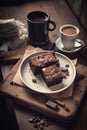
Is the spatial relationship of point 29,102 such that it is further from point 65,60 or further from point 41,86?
point 65,60

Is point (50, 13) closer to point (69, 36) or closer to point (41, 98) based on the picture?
point (69, 36)

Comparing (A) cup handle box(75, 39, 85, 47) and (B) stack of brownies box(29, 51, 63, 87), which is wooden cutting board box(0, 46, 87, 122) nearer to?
(B) stack of brownies box(29, 51, 63, 87)

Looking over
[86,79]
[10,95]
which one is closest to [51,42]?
[86,79]

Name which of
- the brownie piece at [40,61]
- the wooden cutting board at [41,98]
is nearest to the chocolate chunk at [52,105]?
the wooden cutting board at [41,98]

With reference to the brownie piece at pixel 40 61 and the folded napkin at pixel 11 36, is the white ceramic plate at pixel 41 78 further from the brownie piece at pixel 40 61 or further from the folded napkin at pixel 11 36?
the folded napkin at pixel 11 36

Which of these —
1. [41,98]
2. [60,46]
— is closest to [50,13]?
[60,46]

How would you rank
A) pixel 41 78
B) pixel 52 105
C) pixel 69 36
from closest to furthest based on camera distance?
pixel 52 105, pixel 41 78, pixel 69 36
